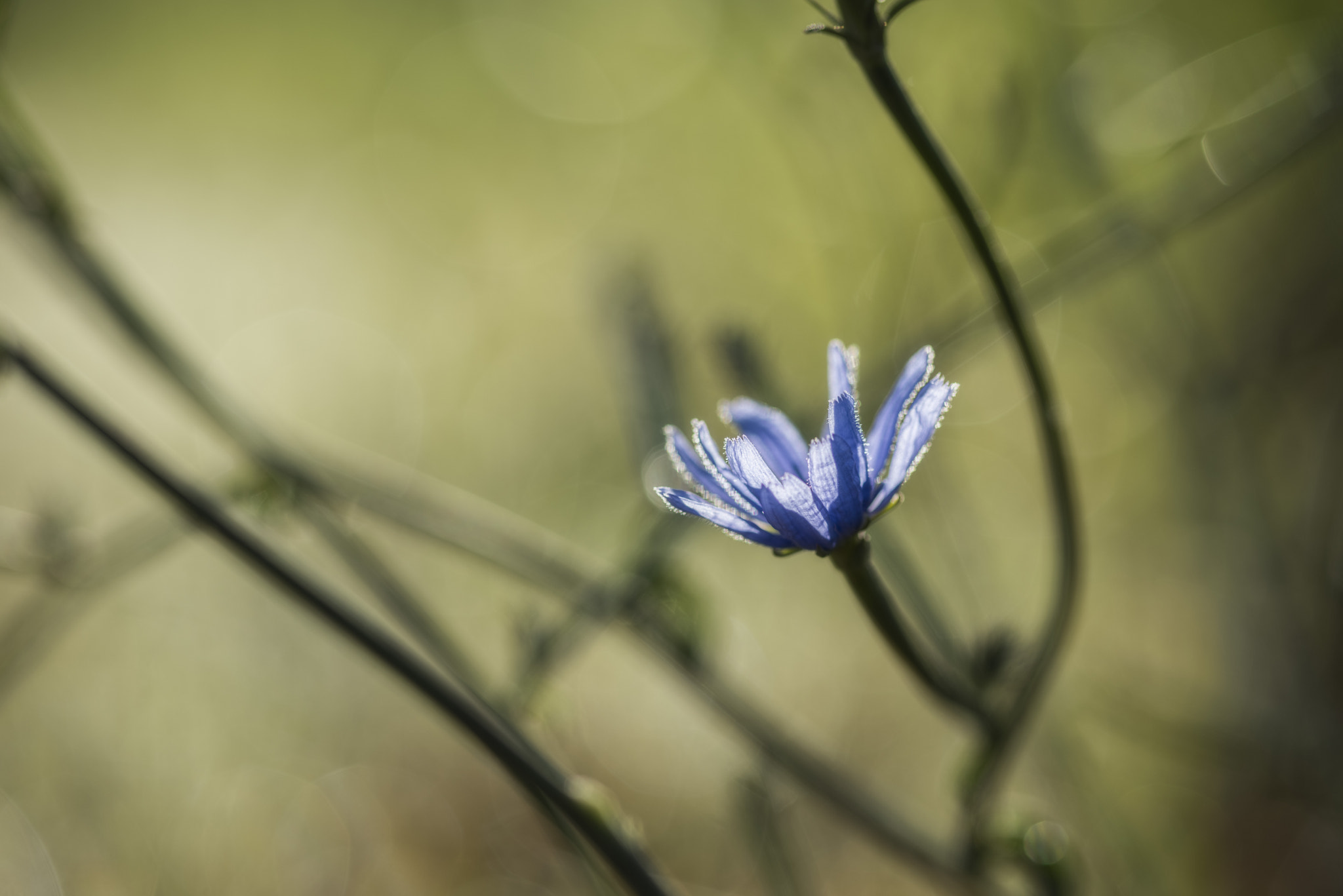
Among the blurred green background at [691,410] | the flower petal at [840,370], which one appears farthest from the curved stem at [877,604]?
the blurred green background at [691,410]

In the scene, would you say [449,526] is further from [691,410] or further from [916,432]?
[691,410]

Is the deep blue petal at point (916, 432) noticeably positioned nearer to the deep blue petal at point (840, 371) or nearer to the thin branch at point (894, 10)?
the deep blue petal at point (840, 371)

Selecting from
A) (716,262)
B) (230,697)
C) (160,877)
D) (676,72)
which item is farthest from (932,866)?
(676,72)

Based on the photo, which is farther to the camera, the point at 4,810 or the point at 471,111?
the point at 471,111

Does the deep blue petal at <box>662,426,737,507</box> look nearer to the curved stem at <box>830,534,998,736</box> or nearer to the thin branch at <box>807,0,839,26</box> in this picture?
the curved stem at <box>830,534,998,736</box>

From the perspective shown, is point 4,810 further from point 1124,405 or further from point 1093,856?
point 1124,405

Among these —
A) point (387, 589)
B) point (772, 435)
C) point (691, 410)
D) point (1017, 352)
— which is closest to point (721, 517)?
point (772, 435)

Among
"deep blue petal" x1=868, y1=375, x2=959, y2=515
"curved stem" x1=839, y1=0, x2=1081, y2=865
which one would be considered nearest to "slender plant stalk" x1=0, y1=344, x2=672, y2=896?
"deep blue petal" x1=868, y1=375, x2=959, y2=515
